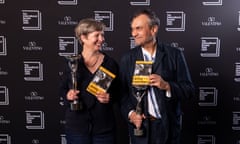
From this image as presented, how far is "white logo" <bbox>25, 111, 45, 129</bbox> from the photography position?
2889 mm

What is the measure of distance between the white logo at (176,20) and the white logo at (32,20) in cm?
100

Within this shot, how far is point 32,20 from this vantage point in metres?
2.77

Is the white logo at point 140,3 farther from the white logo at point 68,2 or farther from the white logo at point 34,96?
the white logo at point 34,96

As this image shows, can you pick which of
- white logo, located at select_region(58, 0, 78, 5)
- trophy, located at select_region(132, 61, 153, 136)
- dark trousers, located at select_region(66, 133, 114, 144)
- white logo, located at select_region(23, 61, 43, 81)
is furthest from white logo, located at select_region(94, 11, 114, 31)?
dark trousers, located at select_region(66, 133, 114, 144)

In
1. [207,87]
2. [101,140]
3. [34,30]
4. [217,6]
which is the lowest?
[101,140]

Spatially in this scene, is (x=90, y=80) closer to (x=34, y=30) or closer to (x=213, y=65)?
(x=34, y=30)

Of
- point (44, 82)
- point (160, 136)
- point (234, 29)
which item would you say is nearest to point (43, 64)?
point (44, 82)

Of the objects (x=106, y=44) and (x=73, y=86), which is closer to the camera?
(x=73, y=86)

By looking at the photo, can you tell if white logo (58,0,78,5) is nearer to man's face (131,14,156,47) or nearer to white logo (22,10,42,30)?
white logo (22,10,42,30)

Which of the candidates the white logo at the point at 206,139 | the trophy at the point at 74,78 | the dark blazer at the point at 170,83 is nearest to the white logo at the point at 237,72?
the white logo at the point at 206,139

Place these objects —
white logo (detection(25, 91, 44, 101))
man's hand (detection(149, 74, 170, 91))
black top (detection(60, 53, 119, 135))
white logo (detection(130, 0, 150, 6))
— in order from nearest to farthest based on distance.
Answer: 1. man's hand (detection(149, 74, 170, 91))
2. black top (detection(60, 53, 119, 135))
3. white logo (detection(130, 0, 150, 6))
4. white logo (detection(25, 91, 44, 101))

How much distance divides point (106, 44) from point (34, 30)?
0.58 metres

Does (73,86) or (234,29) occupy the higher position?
(234,29)

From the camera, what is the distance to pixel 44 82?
112 inches
